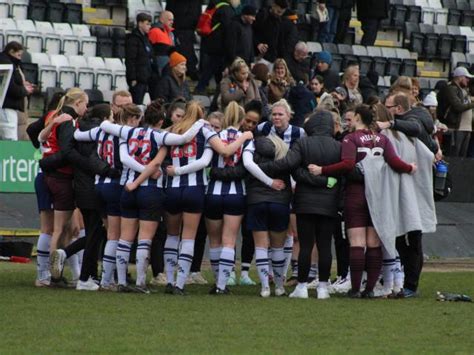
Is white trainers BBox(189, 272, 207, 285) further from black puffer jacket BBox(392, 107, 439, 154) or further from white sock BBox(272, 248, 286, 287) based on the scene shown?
black puffer jacket BBox(392, 107, 439, 154)

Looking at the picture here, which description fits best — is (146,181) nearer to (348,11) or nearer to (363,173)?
(363,173)

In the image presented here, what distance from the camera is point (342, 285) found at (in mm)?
15250

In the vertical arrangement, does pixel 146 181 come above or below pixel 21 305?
above

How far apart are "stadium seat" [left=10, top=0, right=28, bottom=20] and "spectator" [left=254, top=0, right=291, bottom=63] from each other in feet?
12.6

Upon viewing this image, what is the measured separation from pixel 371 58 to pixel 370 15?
942mm

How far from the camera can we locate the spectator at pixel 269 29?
24500 millimetres

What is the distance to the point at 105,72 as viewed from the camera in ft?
80.7

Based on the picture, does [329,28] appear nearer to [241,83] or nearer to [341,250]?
[241,83]

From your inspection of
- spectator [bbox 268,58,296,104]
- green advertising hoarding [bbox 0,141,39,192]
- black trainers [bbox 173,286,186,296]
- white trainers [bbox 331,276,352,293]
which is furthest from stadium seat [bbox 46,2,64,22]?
black trainers [bbox 173,286,186,296]

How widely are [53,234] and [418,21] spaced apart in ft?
57.2

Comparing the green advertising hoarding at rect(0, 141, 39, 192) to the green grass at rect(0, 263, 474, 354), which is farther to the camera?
the green advertising hoarding at rect(0, 141, 39, 192)

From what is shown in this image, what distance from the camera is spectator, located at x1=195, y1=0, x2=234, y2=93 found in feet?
77.6

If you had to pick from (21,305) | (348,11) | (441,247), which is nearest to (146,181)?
(21,305)

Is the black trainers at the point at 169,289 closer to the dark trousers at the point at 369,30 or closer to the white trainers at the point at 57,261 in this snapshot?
the white trainers at the point at 57,261
